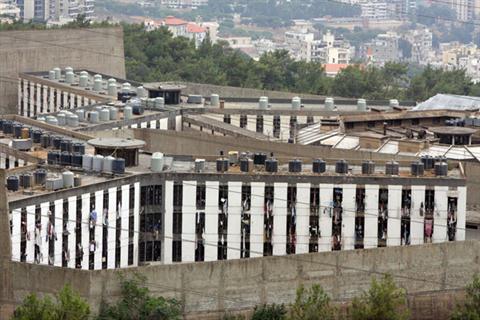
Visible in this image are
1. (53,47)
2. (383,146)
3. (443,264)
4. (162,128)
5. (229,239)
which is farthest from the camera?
(53,47)

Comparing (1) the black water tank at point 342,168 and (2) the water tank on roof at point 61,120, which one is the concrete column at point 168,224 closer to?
(1) the black water tank at point 342,168

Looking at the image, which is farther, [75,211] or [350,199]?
[350,199]

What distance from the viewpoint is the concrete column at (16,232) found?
60.0 meters

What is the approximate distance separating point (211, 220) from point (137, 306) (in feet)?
33.5

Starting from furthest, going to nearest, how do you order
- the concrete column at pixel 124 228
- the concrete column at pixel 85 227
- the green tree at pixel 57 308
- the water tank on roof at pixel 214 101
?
the water tank on roof at pixel 214 101, the concrete column at pixel 124 228, the concrete column at pixel 85 227, the green tree at pixel 57 308

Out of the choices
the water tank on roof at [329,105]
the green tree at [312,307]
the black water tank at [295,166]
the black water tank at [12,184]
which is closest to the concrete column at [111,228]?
the black water tank at [12,184]

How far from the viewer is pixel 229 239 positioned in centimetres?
6700

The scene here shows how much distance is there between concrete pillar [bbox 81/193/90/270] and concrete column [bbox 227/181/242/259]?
5.11m

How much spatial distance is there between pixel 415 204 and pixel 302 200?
11.2 ft

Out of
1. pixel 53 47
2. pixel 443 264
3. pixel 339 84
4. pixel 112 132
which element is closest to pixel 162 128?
pixel 112 132

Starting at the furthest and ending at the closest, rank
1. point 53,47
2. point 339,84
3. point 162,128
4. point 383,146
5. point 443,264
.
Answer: point 339,84
point 53,47
point 162,128
point 383,146
point 443,264

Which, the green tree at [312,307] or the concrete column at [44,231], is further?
the concrete column at [44,231]

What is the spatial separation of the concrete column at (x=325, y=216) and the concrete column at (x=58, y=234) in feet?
28.5

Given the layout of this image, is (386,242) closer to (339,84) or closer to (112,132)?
(112,132)
